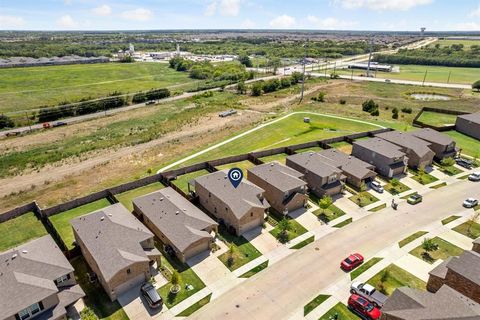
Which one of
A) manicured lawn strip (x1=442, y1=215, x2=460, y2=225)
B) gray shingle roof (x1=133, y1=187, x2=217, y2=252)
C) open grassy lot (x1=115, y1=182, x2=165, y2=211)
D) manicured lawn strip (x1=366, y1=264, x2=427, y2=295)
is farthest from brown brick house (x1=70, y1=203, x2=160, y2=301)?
manicured lawn strip (x1=442, y1=215, x2=460, y2=225)

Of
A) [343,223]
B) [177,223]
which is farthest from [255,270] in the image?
[343,223]

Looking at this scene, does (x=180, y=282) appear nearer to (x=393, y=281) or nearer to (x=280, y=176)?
(x=280, y=176)

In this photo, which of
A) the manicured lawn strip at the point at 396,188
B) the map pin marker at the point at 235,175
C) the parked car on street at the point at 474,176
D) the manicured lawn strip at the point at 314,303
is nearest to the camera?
the manicured lawn strip at the point at 314,303

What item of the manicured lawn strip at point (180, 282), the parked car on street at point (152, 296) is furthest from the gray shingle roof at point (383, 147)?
the parked car on street at point (152, 296)

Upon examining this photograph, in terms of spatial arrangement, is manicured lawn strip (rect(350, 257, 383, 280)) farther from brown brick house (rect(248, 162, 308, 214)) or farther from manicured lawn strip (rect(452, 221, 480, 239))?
manicured lawn strip (rect(452, 221, 480, 239))

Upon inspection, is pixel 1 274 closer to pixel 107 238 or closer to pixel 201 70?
pixel 107 238

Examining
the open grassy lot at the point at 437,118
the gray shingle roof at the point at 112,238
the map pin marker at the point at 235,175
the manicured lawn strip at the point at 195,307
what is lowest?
the manicured lawn strip at the point at 195,307

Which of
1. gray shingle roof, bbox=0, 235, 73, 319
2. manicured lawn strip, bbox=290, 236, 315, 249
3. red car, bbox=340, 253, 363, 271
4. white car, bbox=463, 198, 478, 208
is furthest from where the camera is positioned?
white car, bbox=463, 198, 478, 208

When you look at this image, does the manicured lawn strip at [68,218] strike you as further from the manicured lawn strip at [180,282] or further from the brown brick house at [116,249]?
the manicured lawn strip at [180,282]
